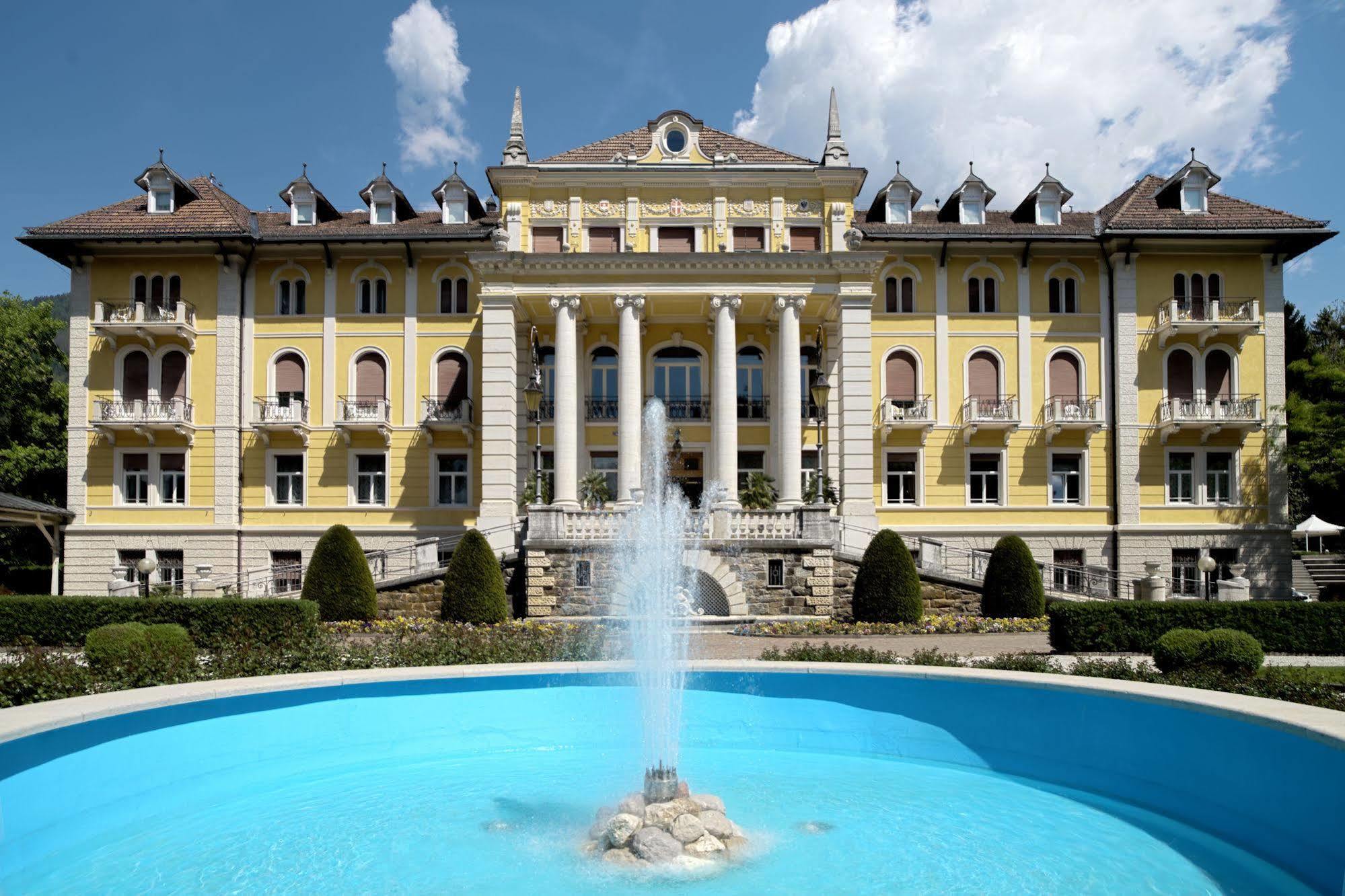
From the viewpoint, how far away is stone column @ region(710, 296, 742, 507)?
102 feet

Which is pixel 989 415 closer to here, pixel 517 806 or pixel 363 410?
pixel 363 410

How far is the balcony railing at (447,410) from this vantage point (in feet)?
115

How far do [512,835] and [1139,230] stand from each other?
33.3m

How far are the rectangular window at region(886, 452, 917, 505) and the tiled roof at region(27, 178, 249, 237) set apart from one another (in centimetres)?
2554

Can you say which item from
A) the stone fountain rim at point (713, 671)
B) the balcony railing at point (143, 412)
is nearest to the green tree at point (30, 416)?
the balcony railing at point (143, 412)

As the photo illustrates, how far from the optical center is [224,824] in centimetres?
976

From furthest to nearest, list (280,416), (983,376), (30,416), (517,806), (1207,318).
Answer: (30,416)
(983,376)
(280,416)
(1207,318)
(517,806)

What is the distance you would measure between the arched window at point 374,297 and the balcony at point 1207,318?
29322mm

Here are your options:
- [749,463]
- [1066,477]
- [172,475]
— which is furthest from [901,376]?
[172,475]

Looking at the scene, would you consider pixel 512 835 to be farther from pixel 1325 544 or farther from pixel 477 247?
pixel 1325 544

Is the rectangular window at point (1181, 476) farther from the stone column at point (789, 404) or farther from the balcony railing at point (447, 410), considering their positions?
the balcony railing at point (447, 410)

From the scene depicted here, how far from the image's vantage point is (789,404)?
3122 cm

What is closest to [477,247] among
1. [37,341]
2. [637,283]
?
[637,283]

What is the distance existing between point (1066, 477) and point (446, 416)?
23.6 m
